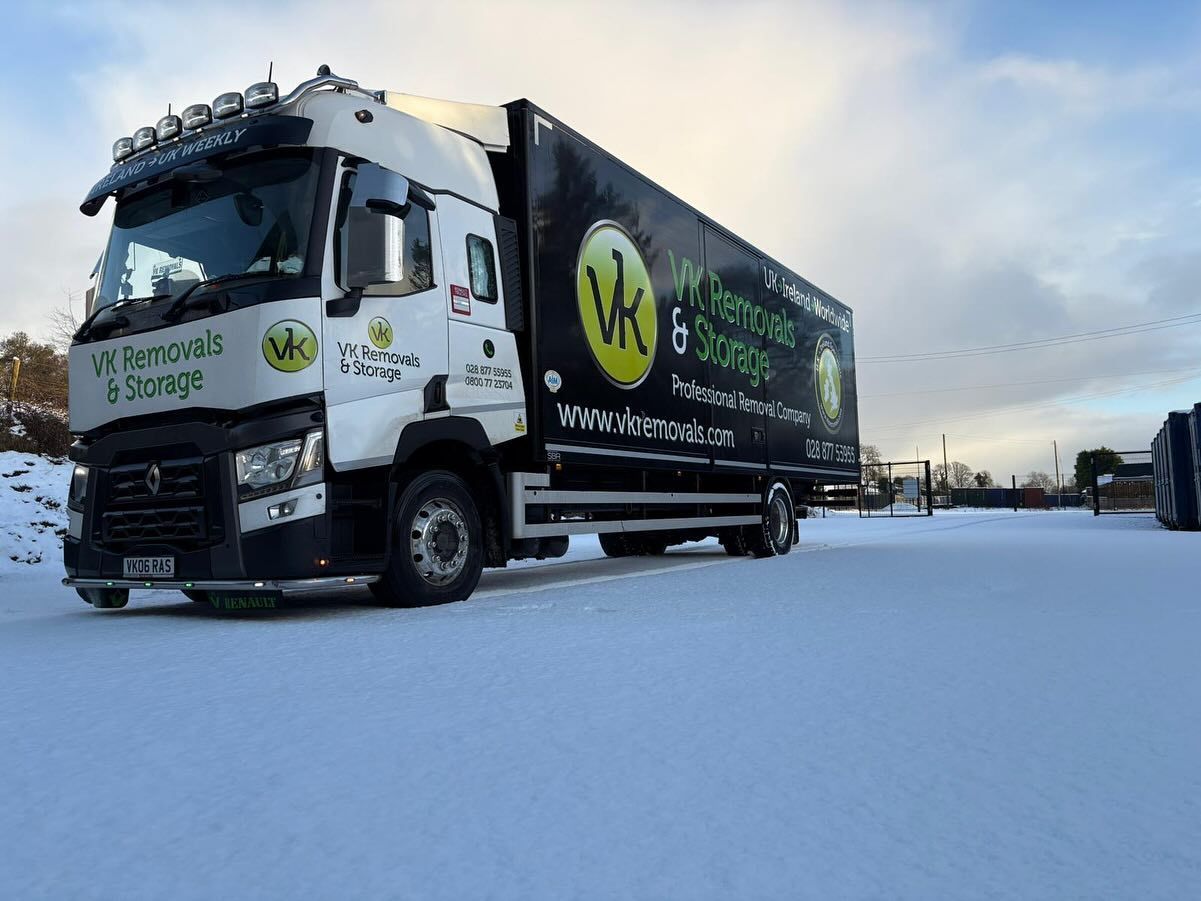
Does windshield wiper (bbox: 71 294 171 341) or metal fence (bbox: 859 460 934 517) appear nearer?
windshield wiper (bbox: 71 294 171 341)

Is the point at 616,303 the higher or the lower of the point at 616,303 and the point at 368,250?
the higher

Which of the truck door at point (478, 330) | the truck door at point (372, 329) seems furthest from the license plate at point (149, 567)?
the truck door at point (478, 330)

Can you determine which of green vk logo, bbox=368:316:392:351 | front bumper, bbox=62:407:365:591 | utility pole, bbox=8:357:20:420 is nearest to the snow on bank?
front bumper, bbox=62:407:365:591

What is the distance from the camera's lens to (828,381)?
1385 centimetres

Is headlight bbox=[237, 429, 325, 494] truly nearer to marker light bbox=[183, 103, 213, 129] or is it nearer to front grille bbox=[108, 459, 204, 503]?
front grille bbox=[108, 459, 204, 503]

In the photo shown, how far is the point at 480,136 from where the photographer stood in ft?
22.4

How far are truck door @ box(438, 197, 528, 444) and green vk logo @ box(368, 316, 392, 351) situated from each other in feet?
1.83

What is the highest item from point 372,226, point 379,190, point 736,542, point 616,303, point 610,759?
point 379,190

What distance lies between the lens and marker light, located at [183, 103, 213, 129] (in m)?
5.84

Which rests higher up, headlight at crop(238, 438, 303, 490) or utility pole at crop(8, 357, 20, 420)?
utility pole at crop(8, 357, 20, 420)

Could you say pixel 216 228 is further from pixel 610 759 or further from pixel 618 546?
pixel 618 546

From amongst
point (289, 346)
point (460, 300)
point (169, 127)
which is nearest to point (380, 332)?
point (289, 346)

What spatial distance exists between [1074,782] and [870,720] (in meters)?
0.68

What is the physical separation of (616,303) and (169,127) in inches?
153
